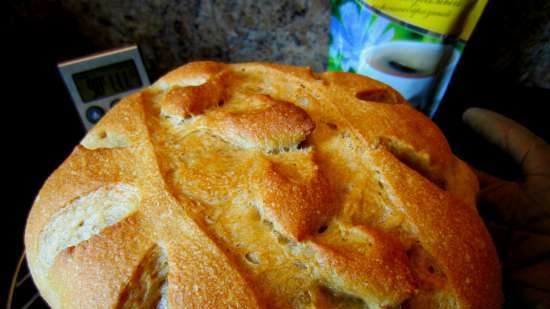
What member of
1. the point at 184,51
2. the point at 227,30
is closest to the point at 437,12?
the point at 227,30

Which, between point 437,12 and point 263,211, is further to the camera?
point 437,12

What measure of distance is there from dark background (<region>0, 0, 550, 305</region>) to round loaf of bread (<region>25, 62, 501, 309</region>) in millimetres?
537

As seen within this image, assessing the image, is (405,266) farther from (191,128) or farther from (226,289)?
(191,128)

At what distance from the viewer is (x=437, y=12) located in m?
0.90

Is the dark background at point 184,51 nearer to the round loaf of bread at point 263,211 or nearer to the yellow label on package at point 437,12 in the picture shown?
the yellow label on package at point 437,12

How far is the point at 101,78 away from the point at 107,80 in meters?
0.02

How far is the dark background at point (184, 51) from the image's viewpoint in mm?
1103

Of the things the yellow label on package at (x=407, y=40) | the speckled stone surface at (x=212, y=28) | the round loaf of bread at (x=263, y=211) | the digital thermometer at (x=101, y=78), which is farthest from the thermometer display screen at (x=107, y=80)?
the yellow label on package at (x=407, y=40)

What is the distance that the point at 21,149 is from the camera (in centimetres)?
128

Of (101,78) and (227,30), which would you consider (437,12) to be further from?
(101,78)

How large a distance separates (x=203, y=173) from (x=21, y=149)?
3.37ft

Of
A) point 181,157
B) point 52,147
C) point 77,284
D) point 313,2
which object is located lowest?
point 52,147

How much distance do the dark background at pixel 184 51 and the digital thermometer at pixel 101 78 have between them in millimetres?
237

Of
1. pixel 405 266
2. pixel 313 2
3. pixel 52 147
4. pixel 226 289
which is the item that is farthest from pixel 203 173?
pixel 52 147
